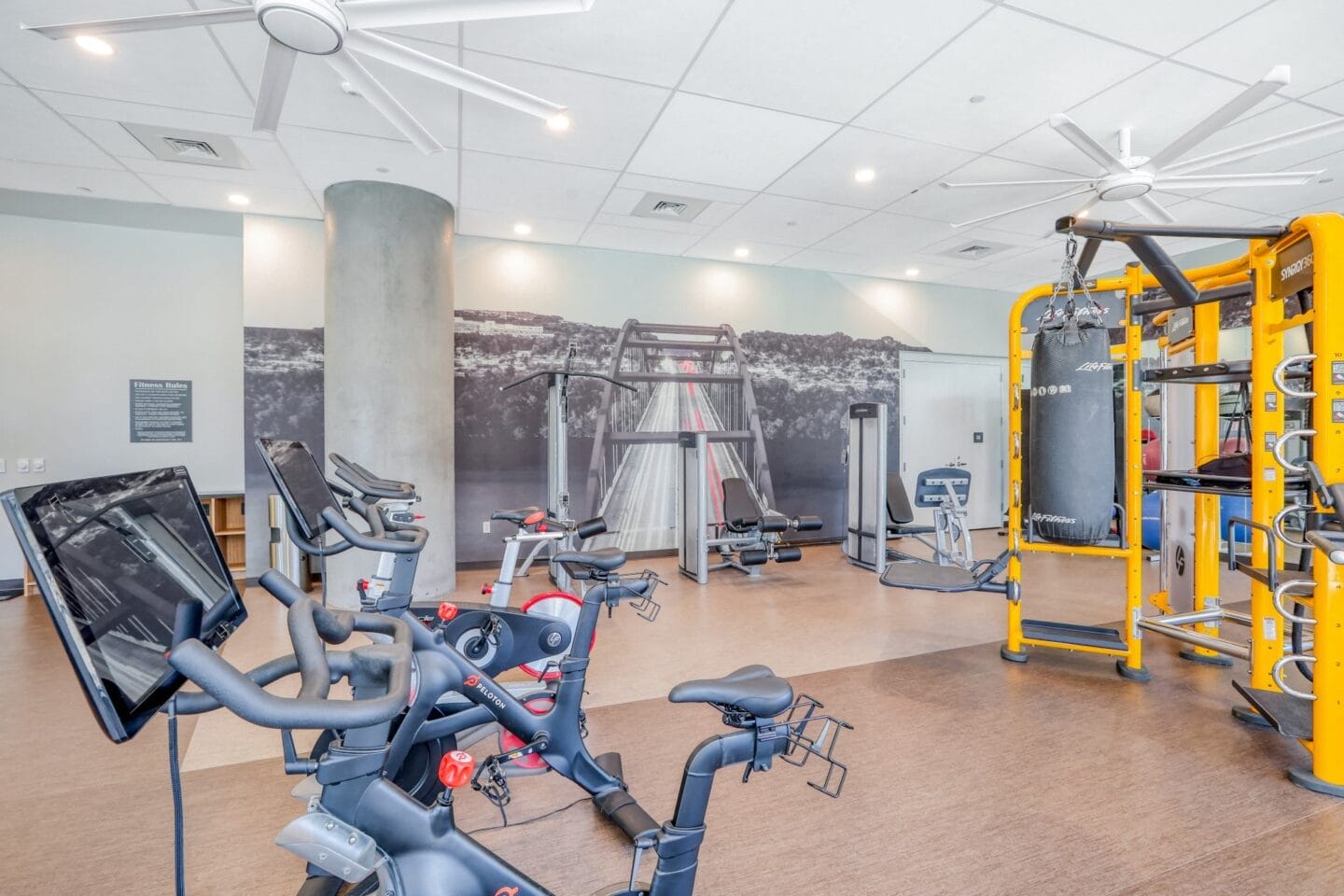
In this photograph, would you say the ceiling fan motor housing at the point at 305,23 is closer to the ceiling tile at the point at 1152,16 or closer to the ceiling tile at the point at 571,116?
the ceiling tile at the point at 571,116

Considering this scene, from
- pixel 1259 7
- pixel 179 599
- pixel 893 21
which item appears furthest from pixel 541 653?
pixel 1259 7

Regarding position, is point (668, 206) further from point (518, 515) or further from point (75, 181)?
point (75, 181)

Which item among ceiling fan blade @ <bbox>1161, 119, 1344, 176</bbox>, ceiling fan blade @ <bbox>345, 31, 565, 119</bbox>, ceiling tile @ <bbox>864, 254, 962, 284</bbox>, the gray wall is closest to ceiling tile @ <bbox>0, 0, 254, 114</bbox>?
ceiling fan blade @ <bbox>345, 31, 565, 119</bbox>

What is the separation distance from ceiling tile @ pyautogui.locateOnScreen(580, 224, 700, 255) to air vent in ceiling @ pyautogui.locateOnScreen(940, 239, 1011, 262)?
2801 millimetres

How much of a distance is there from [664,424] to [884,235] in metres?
2.93

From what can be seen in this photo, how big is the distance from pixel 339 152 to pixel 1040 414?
15.6 ft

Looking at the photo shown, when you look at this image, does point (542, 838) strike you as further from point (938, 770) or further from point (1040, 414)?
point (1040, 414)

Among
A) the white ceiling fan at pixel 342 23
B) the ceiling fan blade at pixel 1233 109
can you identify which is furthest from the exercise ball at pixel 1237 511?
the white ceiling fan at pixel 342 23

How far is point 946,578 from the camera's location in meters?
3.77

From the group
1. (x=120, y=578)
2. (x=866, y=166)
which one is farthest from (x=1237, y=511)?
(x=120, y=578)

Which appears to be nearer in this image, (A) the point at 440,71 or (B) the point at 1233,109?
(A) the point at 440,71

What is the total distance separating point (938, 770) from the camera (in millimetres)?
2463

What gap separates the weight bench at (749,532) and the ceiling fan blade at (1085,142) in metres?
3.44

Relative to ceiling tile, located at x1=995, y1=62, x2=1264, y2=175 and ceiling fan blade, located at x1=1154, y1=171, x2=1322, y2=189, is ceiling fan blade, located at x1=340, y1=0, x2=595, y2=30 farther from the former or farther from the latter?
ceiling fan blade, located at x1=1154, y1=171, x2=1322, y2=189
